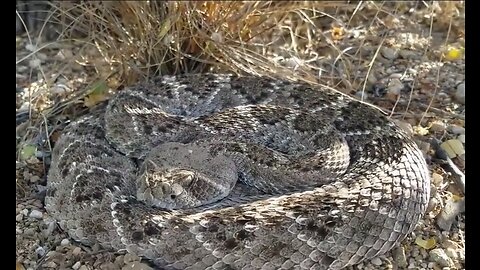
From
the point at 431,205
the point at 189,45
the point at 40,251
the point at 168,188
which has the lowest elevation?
the point at 40,251

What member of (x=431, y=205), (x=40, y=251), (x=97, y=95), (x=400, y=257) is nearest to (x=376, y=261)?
(x=400, y=257)

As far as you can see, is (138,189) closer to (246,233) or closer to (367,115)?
(246,233)

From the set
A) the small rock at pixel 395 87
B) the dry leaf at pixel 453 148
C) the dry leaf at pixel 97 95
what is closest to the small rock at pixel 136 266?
the dry leaf at pixel 97 95

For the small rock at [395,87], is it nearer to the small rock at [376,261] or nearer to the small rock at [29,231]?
the small rock at [376,261]

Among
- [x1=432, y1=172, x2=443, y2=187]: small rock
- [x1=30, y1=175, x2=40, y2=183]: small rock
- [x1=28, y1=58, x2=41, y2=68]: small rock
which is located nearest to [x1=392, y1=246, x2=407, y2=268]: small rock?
[x1=432, y1=172, x2=443, y2=187]: small rock

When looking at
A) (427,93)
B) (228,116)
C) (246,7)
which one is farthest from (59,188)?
→ (427,93)

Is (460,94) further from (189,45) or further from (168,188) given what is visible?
(168,188)
